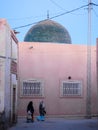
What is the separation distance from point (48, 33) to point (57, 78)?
6207 millimetres

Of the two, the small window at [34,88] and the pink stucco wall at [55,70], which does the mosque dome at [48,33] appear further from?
the small window at [34,88]

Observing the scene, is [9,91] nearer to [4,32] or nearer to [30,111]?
[4,32]

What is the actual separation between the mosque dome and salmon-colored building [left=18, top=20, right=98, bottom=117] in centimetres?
468

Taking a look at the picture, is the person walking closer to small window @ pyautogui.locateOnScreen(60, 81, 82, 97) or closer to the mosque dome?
small window @ pyautogui.locateOnScreen(60, 81, 82, 97)

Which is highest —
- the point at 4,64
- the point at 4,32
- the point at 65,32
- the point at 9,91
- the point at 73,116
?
the point at 65,32

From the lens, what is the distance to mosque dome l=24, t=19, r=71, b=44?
31625 millimetres

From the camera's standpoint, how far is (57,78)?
2669 cm

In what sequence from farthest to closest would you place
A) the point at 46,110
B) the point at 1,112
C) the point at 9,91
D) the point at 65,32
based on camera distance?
the point at 65,32 → the point at 46,110 → the point at 9,91 → the point at 1,112

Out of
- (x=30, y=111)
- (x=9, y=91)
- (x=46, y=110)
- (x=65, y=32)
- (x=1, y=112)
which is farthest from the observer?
(x=65, y=32)

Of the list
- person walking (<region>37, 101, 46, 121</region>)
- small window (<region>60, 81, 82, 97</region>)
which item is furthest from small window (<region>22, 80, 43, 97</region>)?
person walking (<region>37, 101, 46, 121</region>)

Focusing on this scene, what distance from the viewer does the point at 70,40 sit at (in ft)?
109

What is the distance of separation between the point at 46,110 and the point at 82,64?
4090 millimetres

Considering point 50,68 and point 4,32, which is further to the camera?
point 50,68

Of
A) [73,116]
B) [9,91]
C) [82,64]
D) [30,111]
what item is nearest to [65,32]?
[82,64]
